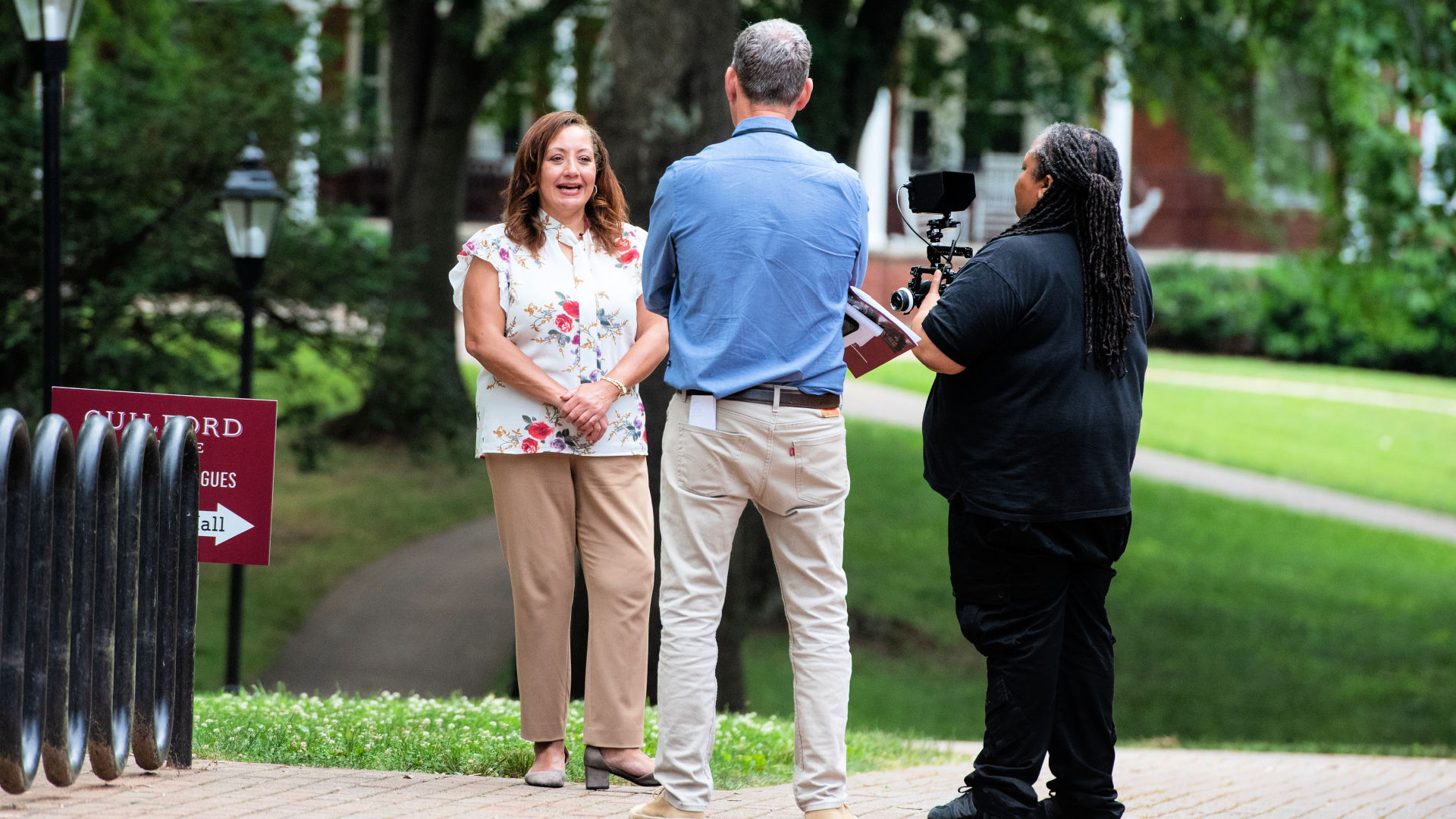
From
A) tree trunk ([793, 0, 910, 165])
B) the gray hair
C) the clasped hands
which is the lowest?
the clasped hands

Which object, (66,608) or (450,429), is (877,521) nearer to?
(450,429)

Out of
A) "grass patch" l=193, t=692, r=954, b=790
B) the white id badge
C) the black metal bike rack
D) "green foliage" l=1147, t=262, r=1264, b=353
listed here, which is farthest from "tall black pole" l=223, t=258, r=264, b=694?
"green foliage" l=1147, t=262, r=1264, b=353

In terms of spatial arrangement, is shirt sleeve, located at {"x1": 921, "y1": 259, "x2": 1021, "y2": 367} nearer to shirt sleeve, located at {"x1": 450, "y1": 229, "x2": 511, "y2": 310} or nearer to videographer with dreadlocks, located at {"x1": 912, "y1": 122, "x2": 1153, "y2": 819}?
videographer with dreadlocks, located at {"x1": 912, "y1": 122, "x2": 1153, "y2": 819}

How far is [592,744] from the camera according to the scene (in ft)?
16.2

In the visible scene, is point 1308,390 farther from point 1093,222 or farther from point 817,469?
point 817,469

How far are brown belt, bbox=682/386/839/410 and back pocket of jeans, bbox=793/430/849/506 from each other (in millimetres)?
95

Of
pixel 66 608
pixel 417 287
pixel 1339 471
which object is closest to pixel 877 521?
pixel 417 287

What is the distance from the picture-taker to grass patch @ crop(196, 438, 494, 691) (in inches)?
512

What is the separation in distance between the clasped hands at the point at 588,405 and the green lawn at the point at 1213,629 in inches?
206

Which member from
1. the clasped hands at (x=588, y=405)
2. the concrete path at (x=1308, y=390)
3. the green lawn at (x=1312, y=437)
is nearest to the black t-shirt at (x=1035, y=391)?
the clasped hands at (x=588, y=405)

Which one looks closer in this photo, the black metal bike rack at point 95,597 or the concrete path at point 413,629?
the black metal bike rack at point 95,597

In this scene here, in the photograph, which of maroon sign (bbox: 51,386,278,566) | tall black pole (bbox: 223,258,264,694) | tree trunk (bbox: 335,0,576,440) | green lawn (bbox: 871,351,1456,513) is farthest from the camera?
green lawn (bbox: 871,351,1456,513)

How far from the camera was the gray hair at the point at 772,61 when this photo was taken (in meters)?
4.25

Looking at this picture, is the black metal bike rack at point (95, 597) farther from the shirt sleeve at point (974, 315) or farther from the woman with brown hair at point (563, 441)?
the shirt sleeve at point (974, 315)
